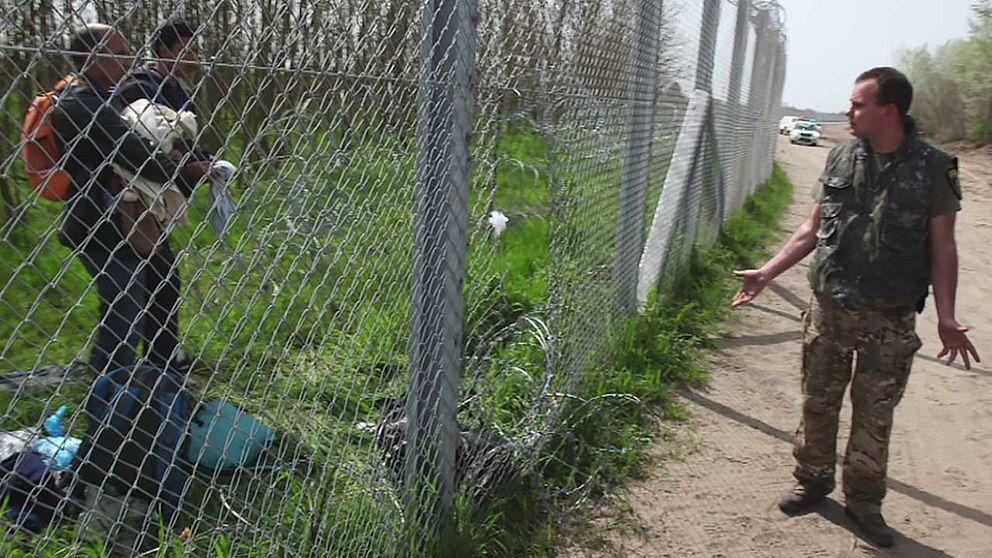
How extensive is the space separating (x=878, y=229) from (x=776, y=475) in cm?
134

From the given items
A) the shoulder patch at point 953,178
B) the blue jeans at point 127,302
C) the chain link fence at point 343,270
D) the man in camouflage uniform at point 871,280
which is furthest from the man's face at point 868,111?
the blue jeans at point 127,302

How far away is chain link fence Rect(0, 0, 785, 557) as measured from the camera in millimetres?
1768

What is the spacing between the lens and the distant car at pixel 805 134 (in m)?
45.6

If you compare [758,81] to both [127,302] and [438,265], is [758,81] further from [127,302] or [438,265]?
[127,302]

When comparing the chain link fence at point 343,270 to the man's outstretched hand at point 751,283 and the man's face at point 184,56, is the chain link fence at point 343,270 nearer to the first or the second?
the man's face at point 184,56

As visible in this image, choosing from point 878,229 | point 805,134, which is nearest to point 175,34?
point 878,229

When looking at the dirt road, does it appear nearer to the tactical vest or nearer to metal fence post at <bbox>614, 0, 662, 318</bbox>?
metal fence post at <bbox>614, 0, 662, 318</bbox>

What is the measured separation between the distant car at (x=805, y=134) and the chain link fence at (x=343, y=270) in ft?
144

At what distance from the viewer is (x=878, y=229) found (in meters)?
3.15

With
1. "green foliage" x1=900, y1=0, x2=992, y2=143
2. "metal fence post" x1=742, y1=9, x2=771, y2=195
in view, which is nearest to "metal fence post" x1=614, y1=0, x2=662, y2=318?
"metal fence post" x1=742, y1=9, x2=771, y2=195

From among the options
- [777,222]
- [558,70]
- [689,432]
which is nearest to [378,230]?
[558,70]

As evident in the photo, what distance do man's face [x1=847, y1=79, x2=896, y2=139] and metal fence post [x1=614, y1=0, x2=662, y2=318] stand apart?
5.37 ft

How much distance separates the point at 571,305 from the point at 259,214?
220cm

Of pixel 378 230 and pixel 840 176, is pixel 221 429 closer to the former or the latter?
pixel 378 230
